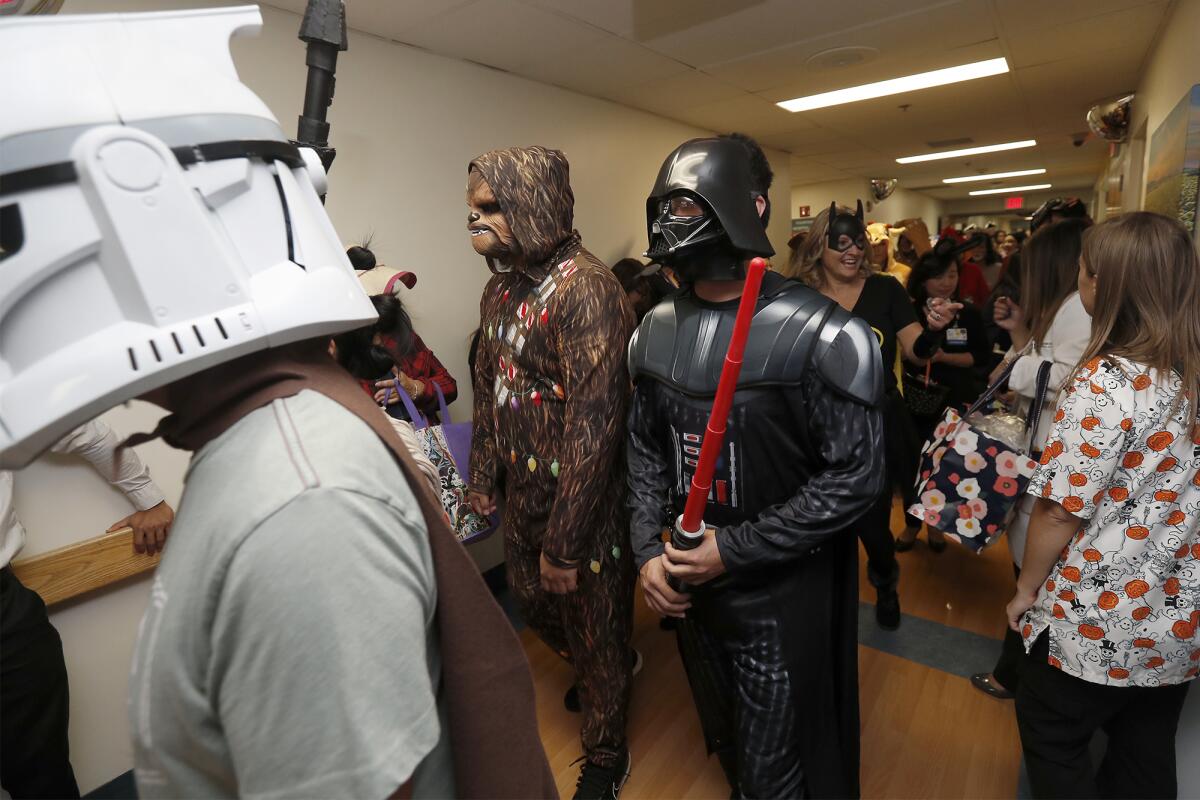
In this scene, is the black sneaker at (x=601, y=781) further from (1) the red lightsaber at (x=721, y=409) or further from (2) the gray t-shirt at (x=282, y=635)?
(2) the gray t-shirt at (x=282, y=635)

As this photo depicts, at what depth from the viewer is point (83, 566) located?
169cm

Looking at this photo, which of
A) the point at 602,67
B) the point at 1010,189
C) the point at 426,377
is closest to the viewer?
the point at 426,377

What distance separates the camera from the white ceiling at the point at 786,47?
231 centimetres

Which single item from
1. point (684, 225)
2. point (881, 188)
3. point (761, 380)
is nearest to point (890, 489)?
point (761, 380)

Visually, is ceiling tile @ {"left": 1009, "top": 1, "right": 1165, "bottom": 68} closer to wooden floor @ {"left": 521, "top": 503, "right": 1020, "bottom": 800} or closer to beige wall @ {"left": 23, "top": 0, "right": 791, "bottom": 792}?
beige wall @ {"left": 23, "top": 0, "right": 791, "bottom": 792}

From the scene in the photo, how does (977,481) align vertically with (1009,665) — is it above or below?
above

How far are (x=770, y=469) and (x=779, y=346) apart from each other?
252 millimetres

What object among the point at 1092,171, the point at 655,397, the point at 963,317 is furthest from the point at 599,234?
the point at 1092,171

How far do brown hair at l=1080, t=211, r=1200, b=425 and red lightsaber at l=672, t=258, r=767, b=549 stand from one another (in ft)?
2.56

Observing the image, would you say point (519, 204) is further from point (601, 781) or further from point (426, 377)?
point (601, 781)

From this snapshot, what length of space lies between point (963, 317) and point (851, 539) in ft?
6.16

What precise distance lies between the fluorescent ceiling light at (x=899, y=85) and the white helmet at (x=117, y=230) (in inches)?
156

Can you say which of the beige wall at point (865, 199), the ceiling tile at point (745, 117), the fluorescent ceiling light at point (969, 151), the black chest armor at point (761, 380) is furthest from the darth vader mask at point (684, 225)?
the beige wall at point (865, 199)

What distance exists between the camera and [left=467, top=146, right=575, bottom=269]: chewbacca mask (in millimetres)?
1501
